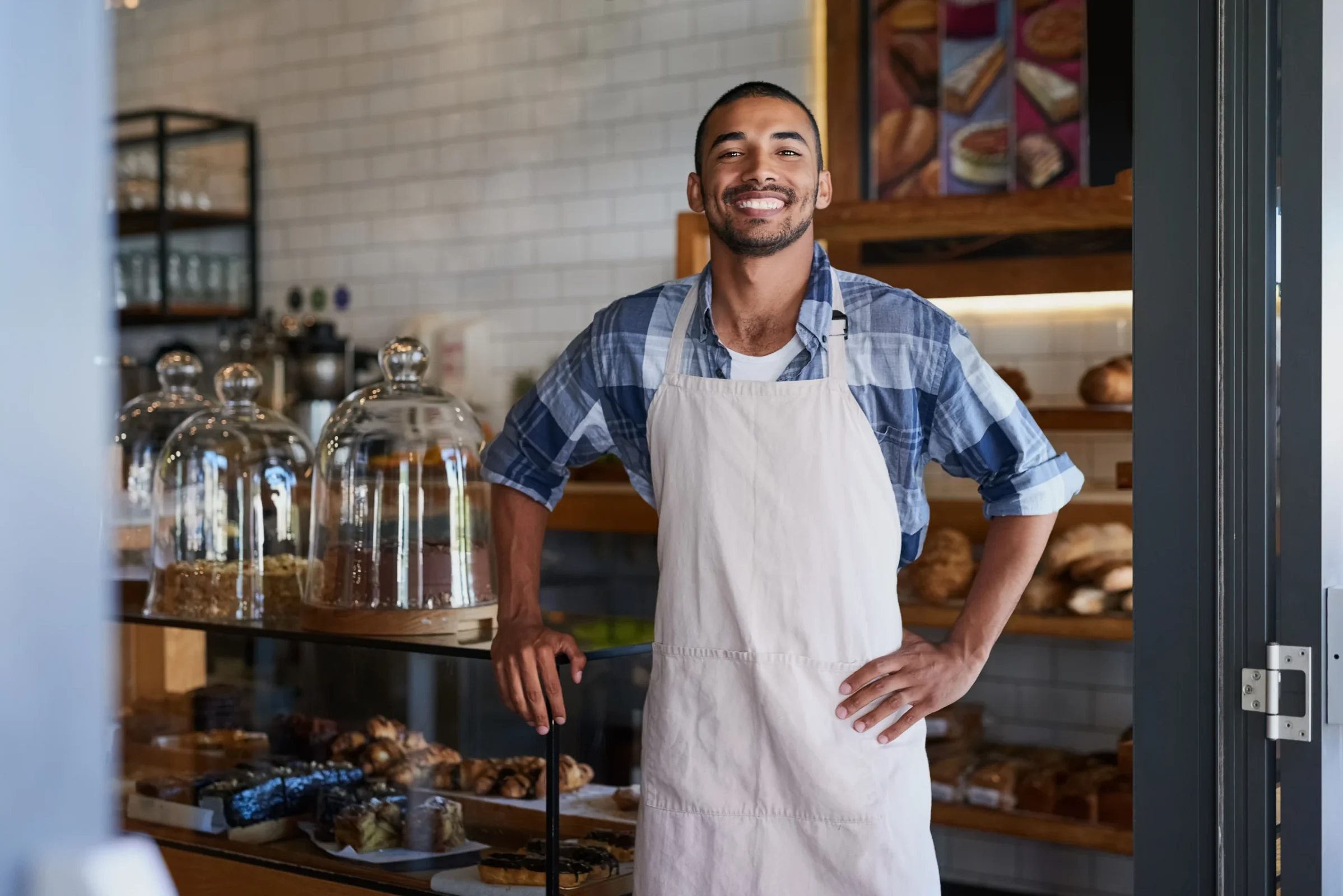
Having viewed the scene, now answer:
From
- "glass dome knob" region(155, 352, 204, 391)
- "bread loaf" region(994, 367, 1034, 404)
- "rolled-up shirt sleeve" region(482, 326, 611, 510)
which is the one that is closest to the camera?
"rolled-up shirt sleeve" region(482, 326, 611, 510)

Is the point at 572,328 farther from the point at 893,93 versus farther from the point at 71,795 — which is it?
the point at 71,795

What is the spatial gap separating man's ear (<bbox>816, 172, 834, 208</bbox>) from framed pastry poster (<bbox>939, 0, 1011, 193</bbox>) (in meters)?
2.03

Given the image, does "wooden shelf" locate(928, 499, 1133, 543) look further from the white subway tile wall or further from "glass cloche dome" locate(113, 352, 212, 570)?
"glass cloche dome" locate(113, 352, 212, 570)

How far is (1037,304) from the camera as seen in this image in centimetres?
389

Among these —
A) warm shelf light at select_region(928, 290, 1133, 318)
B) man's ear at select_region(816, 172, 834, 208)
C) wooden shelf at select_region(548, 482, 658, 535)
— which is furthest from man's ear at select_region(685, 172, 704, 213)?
wooden shelf at select_region(548, 482, 658, 535)

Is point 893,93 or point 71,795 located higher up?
point 893,93

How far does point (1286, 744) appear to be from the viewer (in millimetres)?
1674

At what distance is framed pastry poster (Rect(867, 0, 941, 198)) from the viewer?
4.11 metres

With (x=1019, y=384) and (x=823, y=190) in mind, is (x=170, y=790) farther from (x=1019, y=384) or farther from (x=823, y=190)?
(x=1019, y=384)

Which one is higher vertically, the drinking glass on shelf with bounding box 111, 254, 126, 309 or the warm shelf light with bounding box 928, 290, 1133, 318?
the drinking glass on shelf with bounding box 111, 254, 126, 309

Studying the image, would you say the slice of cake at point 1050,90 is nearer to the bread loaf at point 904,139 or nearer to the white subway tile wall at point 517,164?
the bread loaf at point 904,139

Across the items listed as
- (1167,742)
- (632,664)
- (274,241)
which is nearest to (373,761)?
(632,664)

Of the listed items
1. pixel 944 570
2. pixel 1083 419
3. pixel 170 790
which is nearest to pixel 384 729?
pixel 170 790

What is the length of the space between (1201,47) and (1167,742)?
2.86 feet
